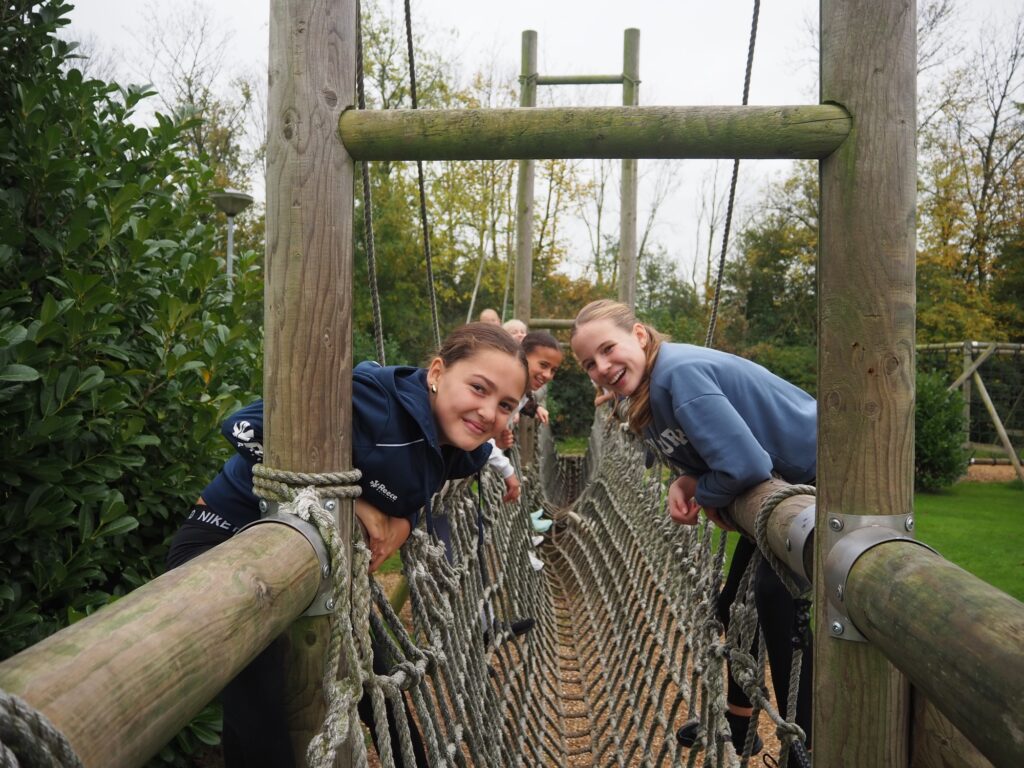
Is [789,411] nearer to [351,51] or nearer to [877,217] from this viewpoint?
[877,217]

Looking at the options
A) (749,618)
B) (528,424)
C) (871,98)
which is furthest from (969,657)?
(528,424)

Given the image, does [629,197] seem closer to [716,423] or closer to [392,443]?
[716,423]

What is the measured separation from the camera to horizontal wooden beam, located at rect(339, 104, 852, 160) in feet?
3.06

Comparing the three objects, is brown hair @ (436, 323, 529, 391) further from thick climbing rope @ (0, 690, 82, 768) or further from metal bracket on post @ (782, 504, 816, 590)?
thick climbing rope @ (0, 690, 82, 768)

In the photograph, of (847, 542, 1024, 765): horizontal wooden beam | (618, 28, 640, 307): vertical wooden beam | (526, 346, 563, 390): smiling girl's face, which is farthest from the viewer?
(618, 28, 640, 307): vertical wooden beam

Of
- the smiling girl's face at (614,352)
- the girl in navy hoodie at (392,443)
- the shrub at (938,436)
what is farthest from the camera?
the shrub at (938,436)

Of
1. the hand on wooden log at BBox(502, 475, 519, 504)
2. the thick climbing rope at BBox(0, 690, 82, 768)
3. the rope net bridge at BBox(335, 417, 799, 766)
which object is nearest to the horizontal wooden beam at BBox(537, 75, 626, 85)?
the rope net bridge at BBox(335, 417, 799, 766)

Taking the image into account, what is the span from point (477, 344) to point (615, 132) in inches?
27.3

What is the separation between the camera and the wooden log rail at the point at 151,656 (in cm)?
46

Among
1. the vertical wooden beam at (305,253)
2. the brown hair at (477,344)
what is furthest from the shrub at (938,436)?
the vertical wooden beam at (305,253)

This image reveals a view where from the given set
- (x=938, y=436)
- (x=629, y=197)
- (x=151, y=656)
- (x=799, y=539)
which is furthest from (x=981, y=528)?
(x=151, y=656)

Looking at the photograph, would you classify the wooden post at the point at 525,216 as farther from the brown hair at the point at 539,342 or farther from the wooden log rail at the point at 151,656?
the wooden log rail at the point at 151,656

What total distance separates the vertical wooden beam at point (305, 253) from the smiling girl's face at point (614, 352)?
3.68 feet

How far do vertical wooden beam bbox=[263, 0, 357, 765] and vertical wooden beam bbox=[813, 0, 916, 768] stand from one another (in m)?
0.59
